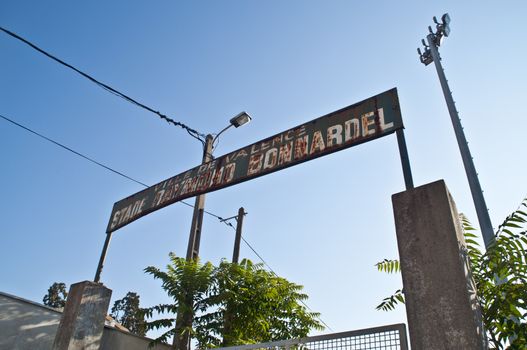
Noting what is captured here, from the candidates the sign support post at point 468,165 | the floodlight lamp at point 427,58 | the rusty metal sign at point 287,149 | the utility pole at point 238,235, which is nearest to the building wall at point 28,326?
the rusty metal sign at point 287,149

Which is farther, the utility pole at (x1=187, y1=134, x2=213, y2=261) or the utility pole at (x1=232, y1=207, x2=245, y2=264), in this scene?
the utility pole at (x1=232, y1=207, x2=245, y2=264)

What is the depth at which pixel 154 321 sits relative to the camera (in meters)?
8.40

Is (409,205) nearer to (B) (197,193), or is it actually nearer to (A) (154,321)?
(B) (197,193)

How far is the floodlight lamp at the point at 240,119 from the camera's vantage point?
31.7 feet

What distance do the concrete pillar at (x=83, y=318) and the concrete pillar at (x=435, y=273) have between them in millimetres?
4890

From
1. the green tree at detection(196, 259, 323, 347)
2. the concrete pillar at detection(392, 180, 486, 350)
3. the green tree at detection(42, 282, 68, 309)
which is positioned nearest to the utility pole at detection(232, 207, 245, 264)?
the green tree at detection(196, 259, 323, 347)

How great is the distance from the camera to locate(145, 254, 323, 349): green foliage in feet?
27.8

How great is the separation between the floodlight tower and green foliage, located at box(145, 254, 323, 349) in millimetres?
4904

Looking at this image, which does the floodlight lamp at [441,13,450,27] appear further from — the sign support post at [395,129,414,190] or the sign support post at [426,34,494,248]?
the sign support post at [395,129,414,190]

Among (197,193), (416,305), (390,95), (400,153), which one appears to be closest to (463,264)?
(416,305)

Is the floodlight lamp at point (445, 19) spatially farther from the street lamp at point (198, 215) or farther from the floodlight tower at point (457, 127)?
the street lamp at point (198, 215)

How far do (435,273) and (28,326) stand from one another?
755cm

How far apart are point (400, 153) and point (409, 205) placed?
0.87 metres

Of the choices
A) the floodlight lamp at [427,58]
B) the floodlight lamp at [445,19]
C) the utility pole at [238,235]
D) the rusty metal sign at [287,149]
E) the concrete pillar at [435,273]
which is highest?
the floodlight lamp at [445,19]
